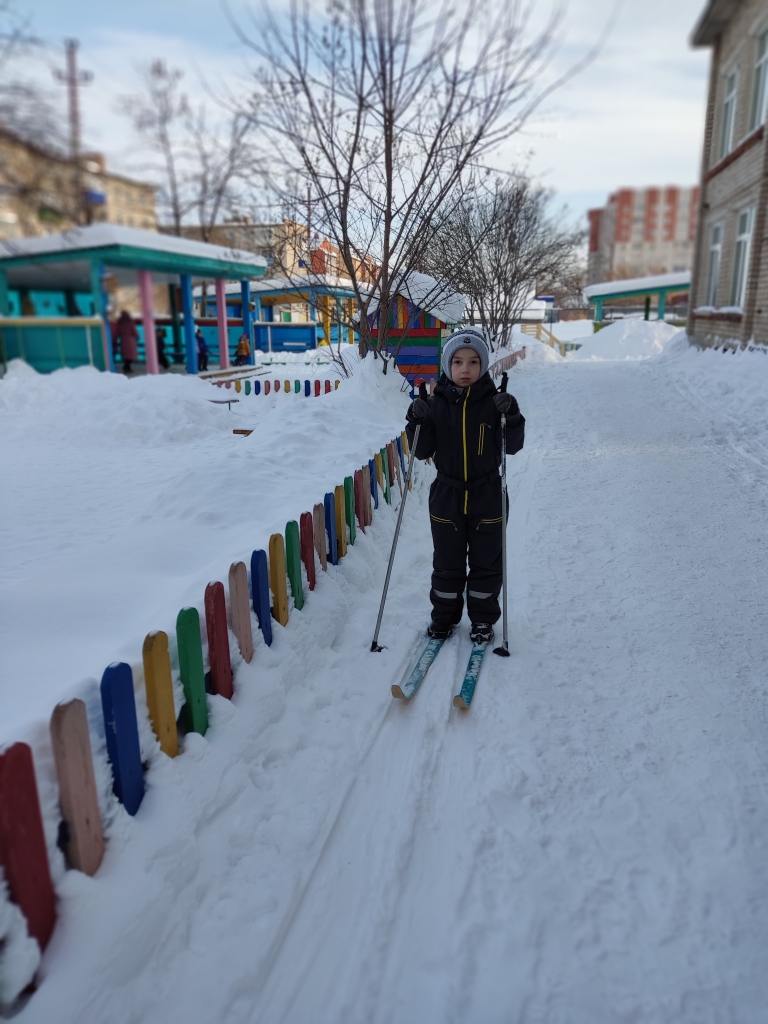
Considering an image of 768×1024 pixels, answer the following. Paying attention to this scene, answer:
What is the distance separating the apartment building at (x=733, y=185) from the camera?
1273 cm

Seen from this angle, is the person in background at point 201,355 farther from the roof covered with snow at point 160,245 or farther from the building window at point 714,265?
the building window at point 714,265

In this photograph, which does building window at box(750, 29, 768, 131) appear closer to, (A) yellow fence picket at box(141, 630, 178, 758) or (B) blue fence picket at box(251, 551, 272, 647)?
(B) blue fence picket at box(251, 551, 272, 647)

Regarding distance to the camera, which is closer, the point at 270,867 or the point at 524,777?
the point at 270,867

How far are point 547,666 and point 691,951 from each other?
1.59m

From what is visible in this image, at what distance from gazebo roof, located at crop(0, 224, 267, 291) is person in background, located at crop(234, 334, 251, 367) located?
1.86 metres

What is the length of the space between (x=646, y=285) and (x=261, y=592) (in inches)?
1476

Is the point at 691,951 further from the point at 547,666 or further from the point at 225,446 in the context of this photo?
the point at 225,446

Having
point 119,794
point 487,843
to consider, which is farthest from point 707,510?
point 119,794

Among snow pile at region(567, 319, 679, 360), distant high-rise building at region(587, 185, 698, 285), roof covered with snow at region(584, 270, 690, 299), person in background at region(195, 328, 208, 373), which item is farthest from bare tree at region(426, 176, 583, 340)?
distant high-rise building at region(587, 185, 698, 285)

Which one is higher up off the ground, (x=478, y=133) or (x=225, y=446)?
(x=478, y=133)

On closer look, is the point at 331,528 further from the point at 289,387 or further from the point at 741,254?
the point at 741,254

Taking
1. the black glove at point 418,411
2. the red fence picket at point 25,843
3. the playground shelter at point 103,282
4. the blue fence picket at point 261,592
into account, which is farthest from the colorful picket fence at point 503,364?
the red fence picket at point 25,843

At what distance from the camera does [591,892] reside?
2086mm

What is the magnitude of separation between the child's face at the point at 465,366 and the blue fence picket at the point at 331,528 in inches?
47.8
